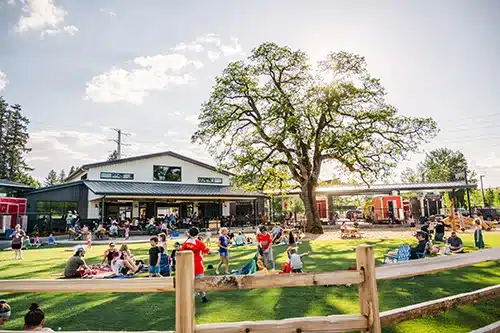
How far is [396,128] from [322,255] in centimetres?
1327

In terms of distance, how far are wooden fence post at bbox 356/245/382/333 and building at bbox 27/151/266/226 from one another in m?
24.5

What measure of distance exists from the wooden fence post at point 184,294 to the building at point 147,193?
24.1m

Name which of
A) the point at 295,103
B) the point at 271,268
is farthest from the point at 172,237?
the point at 271,268

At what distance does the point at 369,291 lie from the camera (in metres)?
2.90

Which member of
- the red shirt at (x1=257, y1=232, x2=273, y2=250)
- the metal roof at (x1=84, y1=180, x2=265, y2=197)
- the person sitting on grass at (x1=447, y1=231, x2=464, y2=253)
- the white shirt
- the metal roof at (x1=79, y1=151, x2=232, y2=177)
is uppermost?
the metal roof at (x1=79, y1=151, x2=232, y2=177)

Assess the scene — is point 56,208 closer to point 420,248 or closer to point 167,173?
point 167,173

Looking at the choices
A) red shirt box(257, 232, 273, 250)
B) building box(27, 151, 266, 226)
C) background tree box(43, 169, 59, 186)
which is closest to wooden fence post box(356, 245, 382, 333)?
red shirt box(257, 232, 273, 250)

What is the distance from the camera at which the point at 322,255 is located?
13109mm

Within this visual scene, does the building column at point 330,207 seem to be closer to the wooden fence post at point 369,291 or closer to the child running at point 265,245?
the child running at point 265,245

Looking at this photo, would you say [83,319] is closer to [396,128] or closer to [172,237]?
[172,237]

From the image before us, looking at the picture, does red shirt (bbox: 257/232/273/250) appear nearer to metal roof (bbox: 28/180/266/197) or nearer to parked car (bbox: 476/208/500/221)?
metal roof (bbox: 28/180/266/197)

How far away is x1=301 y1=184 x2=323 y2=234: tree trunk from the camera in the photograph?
24.1 m

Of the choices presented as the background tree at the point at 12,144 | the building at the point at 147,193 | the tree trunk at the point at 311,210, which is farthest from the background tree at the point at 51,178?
the tree trunk at the point at 311,210

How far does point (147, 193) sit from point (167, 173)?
5.11 m
